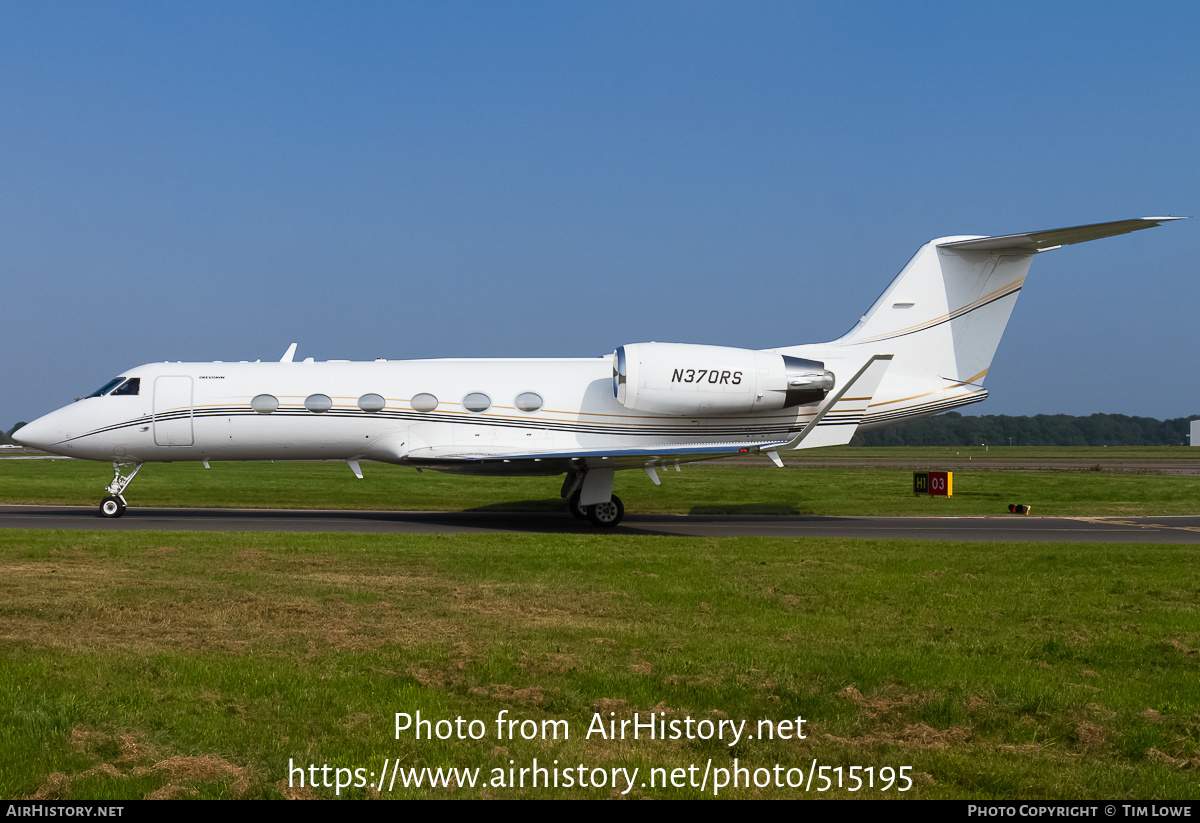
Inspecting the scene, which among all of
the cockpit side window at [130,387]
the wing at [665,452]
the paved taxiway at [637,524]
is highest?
the cockpit side window at [130,387]

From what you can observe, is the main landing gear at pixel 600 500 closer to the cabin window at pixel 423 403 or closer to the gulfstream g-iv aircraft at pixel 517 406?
the gulfstream g-iv aircraft at pixel 517 406

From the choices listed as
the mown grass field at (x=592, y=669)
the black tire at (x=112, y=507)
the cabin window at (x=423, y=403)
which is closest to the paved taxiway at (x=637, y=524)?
the black tire at (x=112, y=507)

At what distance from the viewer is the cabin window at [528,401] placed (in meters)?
20.5

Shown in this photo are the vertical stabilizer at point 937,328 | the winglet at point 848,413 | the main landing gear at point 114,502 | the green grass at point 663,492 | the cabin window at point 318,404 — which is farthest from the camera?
the green grass at point 663,492

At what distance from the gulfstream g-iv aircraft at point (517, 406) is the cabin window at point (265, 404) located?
3 cm

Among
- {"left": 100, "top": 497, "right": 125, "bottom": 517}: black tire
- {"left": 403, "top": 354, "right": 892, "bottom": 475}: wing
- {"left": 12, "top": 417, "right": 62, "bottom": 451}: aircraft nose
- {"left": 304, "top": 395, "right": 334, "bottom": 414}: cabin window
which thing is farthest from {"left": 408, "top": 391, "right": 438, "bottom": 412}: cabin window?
{"left": 12, "top": 417, "right": 62, "bottom": 451}: aircraft nose

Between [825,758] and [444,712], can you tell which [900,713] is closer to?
[825,758]

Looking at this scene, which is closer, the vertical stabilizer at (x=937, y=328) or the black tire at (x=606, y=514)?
the black tire at (x=606, y=514)

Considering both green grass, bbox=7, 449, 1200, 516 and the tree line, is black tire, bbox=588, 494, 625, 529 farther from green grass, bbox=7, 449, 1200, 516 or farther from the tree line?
the tree line

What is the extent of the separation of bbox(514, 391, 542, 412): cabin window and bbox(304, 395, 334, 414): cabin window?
13.6ft

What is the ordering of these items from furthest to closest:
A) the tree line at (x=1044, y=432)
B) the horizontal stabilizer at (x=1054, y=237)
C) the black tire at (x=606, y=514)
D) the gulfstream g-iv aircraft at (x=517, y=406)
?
the tree line at (x=1044, y=432), the black tire at (x=606, y=514), the gulfstream g-iv aircraft at (x=517, y=406), the horizontal stabilizer at (x=1054, y=237)

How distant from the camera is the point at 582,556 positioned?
13414 mm

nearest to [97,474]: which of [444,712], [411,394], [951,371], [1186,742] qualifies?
[411,394]

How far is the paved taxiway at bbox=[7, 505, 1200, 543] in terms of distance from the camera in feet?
61.0
